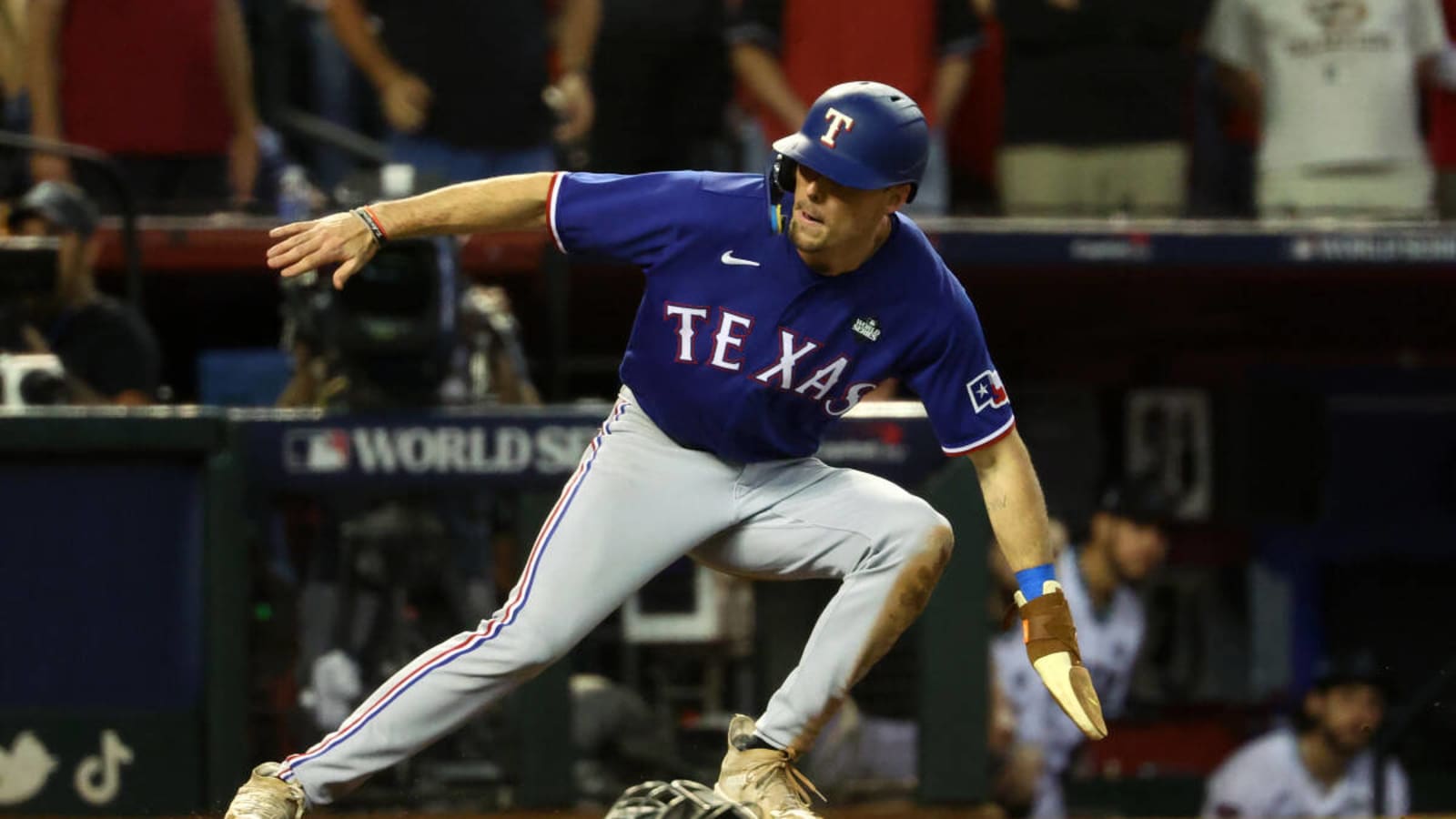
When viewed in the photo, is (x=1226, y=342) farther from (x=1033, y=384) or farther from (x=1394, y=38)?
(x=1394, y=38)

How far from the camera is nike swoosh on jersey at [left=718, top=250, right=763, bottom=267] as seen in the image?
168 inches

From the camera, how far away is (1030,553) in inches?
171

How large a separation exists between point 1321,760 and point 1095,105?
2075mm

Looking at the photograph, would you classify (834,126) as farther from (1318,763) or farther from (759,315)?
(1318,763)

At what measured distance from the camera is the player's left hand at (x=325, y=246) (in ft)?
13.4

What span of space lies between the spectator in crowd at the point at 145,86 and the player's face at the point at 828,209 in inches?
138

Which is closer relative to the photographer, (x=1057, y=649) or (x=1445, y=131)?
(x=1057, y=649)

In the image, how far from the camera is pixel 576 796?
18.4 feet

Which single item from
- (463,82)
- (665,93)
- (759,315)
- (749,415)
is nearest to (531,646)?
(749,415)

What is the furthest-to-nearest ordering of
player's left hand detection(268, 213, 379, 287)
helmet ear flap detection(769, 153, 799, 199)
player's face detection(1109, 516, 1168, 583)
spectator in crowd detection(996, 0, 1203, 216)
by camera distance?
spectator in crowd detection(996, 0, 1203, 216) → player's face detection(1109, 516, 1168, 583) → helmet ear flap detection(769, 153, 799, 199) → player's left hand detection(268, 213, 379, 287)

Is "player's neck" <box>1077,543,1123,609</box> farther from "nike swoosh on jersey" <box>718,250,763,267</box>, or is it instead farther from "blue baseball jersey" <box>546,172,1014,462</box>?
"nike swoosh on jersey" <box>718,250,763,267</box>

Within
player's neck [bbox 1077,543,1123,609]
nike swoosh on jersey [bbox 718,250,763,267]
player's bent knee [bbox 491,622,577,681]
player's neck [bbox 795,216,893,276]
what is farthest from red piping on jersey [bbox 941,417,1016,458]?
player's neck [bbox 1077,543,1123,609]

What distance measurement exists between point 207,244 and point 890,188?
3524 mm

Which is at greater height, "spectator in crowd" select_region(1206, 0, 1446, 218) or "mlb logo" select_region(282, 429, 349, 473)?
"spectator in crowd" select_region(1206, 0, 1446, 218)
